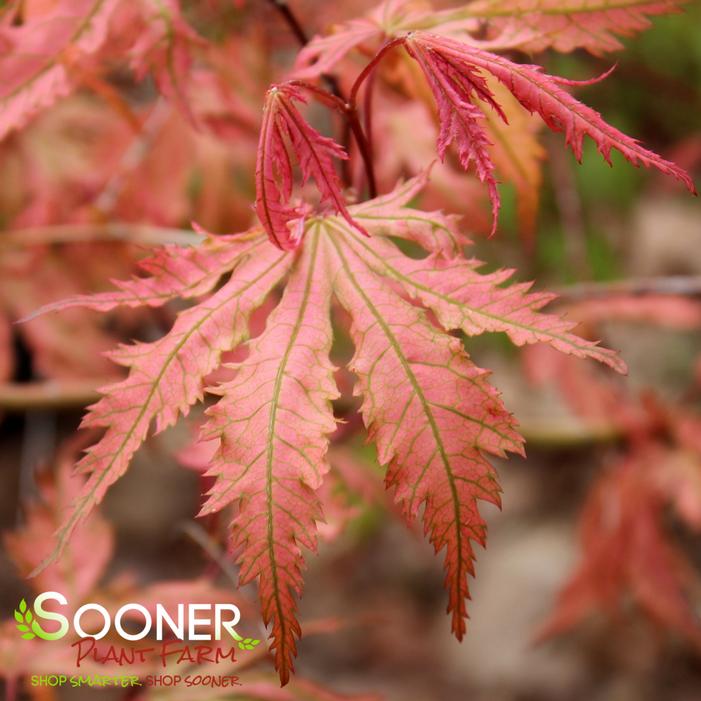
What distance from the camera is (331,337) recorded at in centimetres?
53

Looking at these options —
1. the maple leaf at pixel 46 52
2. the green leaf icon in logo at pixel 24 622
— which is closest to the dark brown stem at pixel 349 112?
the maple leaf at pixel 46 52

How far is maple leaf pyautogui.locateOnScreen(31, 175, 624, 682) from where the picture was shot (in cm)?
47

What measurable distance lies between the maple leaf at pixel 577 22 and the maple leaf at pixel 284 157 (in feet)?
0.58

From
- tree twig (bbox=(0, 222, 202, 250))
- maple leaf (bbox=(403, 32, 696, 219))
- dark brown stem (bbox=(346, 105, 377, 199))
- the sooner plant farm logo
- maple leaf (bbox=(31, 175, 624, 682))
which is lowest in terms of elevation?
the sooner plant farm logo

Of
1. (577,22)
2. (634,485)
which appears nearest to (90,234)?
(577,22)

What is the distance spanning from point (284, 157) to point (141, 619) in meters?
0.52

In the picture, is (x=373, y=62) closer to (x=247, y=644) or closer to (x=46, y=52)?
(x=46, y=52)

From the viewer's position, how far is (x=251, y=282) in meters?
0.55

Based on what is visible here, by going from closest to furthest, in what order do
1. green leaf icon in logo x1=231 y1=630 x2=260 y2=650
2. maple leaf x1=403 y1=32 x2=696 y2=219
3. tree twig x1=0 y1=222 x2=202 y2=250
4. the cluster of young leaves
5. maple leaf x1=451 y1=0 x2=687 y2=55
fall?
maple leaf x1=403 y1=32 x2=696 y2=219
maple leaf x1=451 y1=0 x2=687 y2=55
green leaf icon in logo x1=231 y1=630 x2=260 y2=650
tree twig x1=0 y1=222 x2=202 y2=250
the cluster of young leaves

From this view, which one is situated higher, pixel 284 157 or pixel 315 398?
pixel 284 157

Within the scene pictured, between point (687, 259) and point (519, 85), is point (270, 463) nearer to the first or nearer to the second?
point (519, 85)

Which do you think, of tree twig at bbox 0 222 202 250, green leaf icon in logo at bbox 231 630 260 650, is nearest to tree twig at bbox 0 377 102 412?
tree twig at bbox 0 222 202 250

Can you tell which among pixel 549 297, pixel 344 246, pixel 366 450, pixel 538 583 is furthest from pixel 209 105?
pixel 538 583

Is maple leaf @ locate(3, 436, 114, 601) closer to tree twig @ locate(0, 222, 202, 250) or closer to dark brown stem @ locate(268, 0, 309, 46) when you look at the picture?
tree twig @ locate(0, 222, 202, 250)
